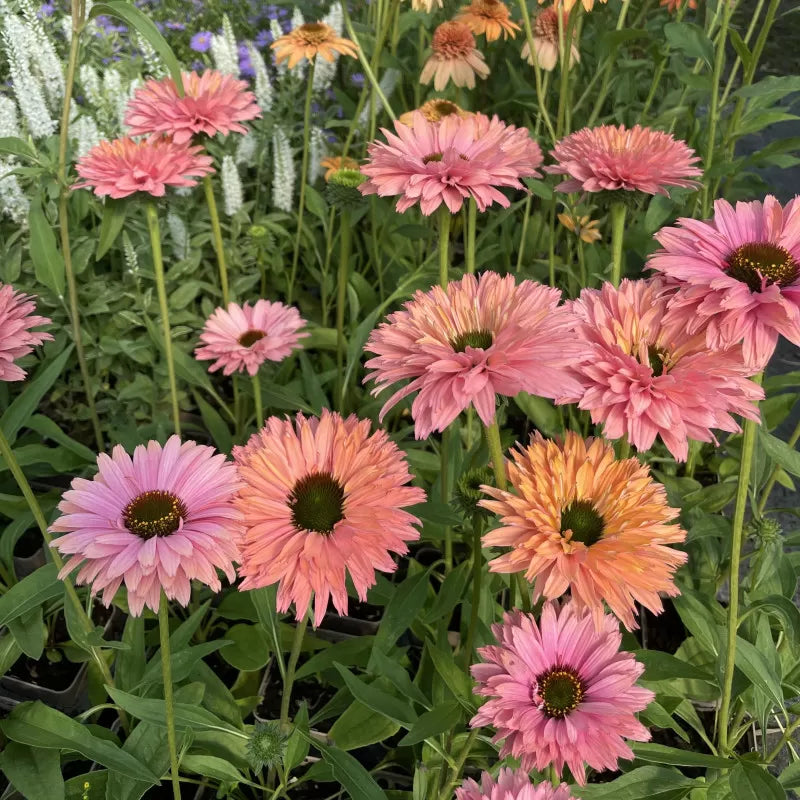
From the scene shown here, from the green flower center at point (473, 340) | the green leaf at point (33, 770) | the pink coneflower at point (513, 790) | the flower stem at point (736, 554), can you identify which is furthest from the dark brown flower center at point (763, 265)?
the green leaf at point (33, 770)

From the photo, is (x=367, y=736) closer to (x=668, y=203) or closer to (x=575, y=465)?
(x=575, y=465)

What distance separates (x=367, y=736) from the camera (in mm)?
845

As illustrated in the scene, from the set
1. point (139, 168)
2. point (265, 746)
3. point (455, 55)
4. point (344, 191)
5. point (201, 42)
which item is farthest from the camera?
point (201, 42)

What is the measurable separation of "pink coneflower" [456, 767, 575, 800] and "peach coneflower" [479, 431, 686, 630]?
152 mm

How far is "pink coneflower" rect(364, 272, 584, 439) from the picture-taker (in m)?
0.56

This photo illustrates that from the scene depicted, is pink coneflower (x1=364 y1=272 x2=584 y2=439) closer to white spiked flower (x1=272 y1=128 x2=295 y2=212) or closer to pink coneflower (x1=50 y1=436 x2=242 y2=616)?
pink coneflower (x1=50 y1=436 x2=242 y2=616)

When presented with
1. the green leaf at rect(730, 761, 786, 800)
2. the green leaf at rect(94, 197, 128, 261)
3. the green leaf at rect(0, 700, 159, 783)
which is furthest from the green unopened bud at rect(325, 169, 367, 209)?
the green leaf at rect(730, 761, 786, 800)

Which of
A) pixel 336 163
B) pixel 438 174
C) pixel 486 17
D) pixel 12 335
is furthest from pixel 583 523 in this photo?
pixel 486 17

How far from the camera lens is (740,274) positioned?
0.61 m

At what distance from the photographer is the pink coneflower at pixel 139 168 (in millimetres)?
962

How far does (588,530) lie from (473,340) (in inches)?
7.2

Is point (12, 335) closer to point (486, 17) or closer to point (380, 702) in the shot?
point (380, 702)

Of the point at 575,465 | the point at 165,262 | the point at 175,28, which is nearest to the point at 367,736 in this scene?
the point at 575,465

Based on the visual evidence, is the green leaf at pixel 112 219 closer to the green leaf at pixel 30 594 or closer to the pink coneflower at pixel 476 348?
the green leaf at pixel 30 594
